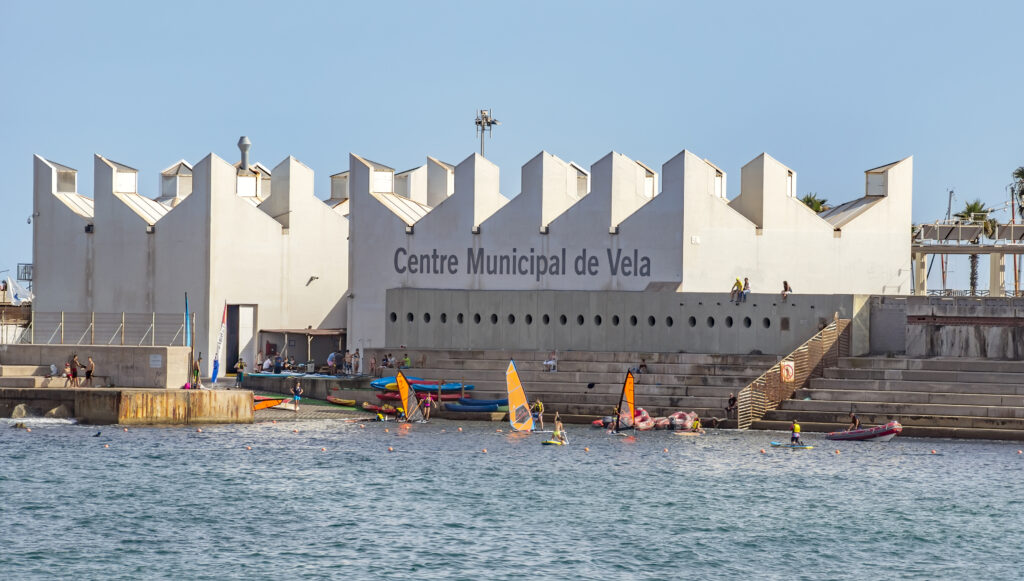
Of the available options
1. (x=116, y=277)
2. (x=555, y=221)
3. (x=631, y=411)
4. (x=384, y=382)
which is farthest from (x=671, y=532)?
(x=116, y=277)

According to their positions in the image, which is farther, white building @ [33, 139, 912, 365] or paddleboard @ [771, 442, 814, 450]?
white building @ [33, 139, 912, 365]

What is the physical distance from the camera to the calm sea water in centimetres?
3200

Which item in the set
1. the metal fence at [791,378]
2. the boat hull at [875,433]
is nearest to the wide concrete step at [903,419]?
the metal fence at [791,378]

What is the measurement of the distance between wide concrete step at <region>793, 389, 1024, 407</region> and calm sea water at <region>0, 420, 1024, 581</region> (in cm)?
202

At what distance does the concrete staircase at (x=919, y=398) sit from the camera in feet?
165

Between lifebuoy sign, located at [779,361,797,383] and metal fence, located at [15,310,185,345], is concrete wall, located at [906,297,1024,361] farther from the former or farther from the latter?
metal fence, located at [15,310,185,345]

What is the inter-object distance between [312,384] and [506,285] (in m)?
10.1

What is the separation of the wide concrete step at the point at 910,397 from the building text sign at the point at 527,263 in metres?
11.5

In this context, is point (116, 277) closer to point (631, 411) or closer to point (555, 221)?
point (555, 221)

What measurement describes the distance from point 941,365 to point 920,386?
188cm

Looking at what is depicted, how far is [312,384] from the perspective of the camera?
59.9 m

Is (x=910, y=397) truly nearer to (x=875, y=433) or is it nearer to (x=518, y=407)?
(x=875, y=433)

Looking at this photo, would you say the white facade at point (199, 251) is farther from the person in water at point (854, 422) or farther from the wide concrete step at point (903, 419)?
the person in water at point (854, 422)

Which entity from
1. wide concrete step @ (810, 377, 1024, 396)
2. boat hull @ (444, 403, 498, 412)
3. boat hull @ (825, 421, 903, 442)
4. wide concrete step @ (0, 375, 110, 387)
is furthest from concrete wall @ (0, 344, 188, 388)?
boat hull @ (825, 421, 903, 442)
